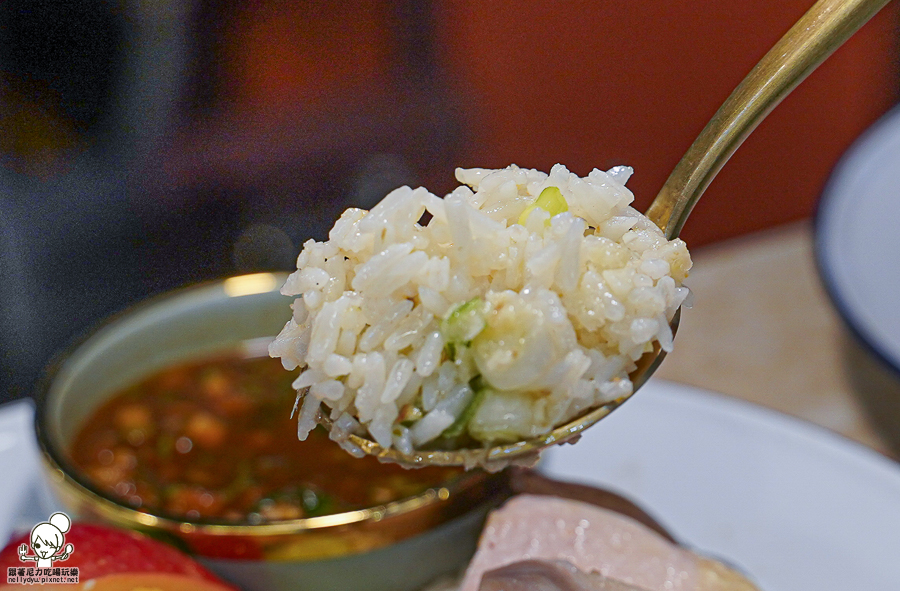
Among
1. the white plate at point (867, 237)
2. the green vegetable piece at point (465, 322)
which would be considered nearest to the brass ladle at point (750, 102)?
the green vegetable piece at point (465, 322)

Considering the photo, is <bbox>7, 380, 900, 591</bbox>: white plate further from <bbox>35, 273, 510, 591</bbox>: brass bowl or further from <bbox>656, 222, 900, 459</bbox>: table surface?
<bbox>656, 222, 900, 459</bbox>: table surface

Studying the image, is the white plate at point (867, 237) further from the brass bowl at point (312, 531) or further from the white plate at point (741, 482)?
the brass bowl at point (312, 531)

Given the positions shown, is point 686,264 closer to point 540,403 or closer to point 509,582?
point 540,403

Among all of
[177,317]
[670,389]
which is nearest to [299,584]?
[177,317]

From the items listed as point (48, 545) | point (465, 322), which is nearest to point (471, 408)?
point (465, 322)

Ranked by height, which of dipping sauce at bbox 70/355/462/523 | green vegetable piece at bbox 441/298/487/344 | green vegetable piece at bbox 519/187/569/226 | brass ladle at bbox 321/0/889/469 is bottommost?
dipping sauce at bbox 70/355/462/523

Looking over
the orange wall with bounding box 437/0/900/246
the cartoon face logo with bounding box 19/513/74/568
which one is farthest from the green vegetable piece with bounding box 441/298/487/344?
the orange wall with bounding box 437/0/900/246

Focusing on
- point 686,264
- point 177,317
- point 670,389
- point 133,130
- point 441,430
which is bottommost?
point 133,130
